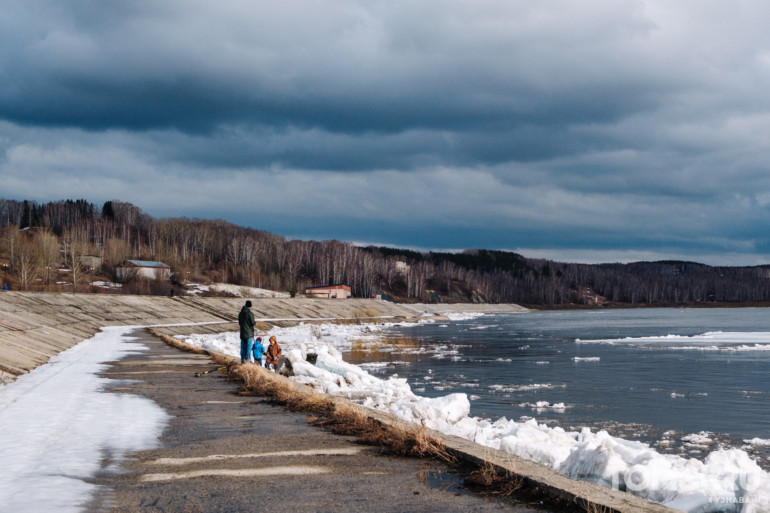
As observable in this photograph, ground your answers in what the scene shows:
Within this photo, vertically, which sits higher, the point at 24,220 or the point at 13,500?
the point at 24,220

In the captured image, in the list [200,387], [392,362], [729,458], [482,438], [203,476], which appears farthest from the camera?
[392,362]

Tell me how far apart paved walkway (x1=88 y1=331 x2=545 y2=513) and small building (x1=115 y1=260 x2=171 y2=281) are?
113834 mm

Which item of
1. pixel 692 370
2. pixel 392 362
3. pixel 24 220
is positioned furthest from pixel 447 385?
pixel 24 220

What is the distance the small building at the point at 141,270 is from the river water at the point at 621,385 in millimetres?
87336

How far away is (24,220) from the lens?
18300 cm

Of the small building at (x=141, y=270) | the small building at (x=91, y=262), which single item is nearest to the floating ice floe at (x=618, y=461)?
the small building at (x=141, y=270)

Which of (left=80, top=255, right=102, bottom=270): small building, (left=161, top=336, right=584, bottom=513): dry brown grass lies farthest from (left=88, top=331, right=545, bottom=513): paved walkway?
(left=80, top=255, right=102, bottom=270): small building

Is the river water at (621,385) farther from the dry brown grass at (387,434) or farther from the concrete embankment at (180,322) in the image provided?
the concrete embankment at (180,322)

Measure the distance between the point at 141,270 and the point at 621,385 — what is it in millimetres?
113093

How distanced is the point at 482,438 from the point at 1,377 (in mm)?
11863

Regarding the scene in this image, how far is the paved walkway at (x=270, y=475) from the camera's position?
612cm

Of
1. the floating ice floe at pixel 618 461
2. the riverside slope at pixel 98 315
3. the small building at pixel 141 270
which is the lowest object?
the riverside slope at pixel 98 315

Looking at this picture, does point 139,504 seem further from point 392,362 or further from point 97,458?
point 392,362

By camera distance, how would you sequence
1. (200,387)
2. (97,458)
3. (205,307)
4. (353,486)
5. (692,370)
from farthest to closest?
(205,307) → (692,370) → (200,387) → (97,458) → (353,486)
